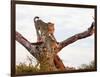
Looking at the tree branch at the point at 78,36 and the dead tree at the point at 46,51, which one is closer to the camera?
the dead tree at the point at 46,51

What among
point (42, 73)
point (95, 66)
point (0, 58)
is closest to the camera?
point (0, 58)

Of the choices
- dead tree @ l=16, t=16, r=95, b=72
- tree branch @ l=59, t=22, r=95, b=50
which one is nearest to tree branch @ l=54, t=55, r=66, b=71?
dead tree @ l=16, t=16, r=95, b=72

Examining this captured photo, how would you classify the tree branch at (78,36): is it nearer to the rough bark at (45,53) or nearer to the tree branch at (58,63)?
the rough bark at (45,53)

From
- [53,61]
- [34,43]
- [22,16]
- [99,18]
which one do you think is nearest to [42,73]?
[53,61]

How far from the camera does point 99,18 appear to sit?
2379mm

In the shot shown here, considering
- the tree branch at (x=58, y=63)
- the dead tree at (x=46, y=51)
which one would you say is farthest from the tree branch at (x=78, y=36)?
the tree branch at (x=58, y=63)

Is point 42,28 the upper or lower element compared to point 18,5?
lower

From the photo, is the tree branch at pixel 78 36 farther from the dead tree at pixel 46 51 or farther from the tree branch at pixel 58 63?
the tree branch at pixel 58 63

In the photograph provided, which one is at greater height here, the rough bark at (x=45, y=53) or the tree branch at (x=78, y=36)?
the tree branch at (x=78, y=36)

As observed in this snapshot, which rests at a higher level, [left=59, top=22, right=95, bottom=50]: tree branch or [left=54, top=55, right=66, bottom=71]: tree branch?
[left=59, top=22, right=95, bottom=50]: tree branch

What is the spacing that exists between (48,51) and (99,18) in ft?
2.22

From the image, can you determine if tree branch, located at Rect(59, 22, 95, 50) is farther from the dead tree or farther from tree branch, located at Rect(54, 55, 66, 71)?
tree branch, located at Rect(54, 55, 66, 71)

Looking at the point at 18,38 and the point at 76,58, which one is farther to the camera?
the point at 76,58

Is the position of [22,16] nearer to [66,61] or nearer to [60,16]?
[60,16]
